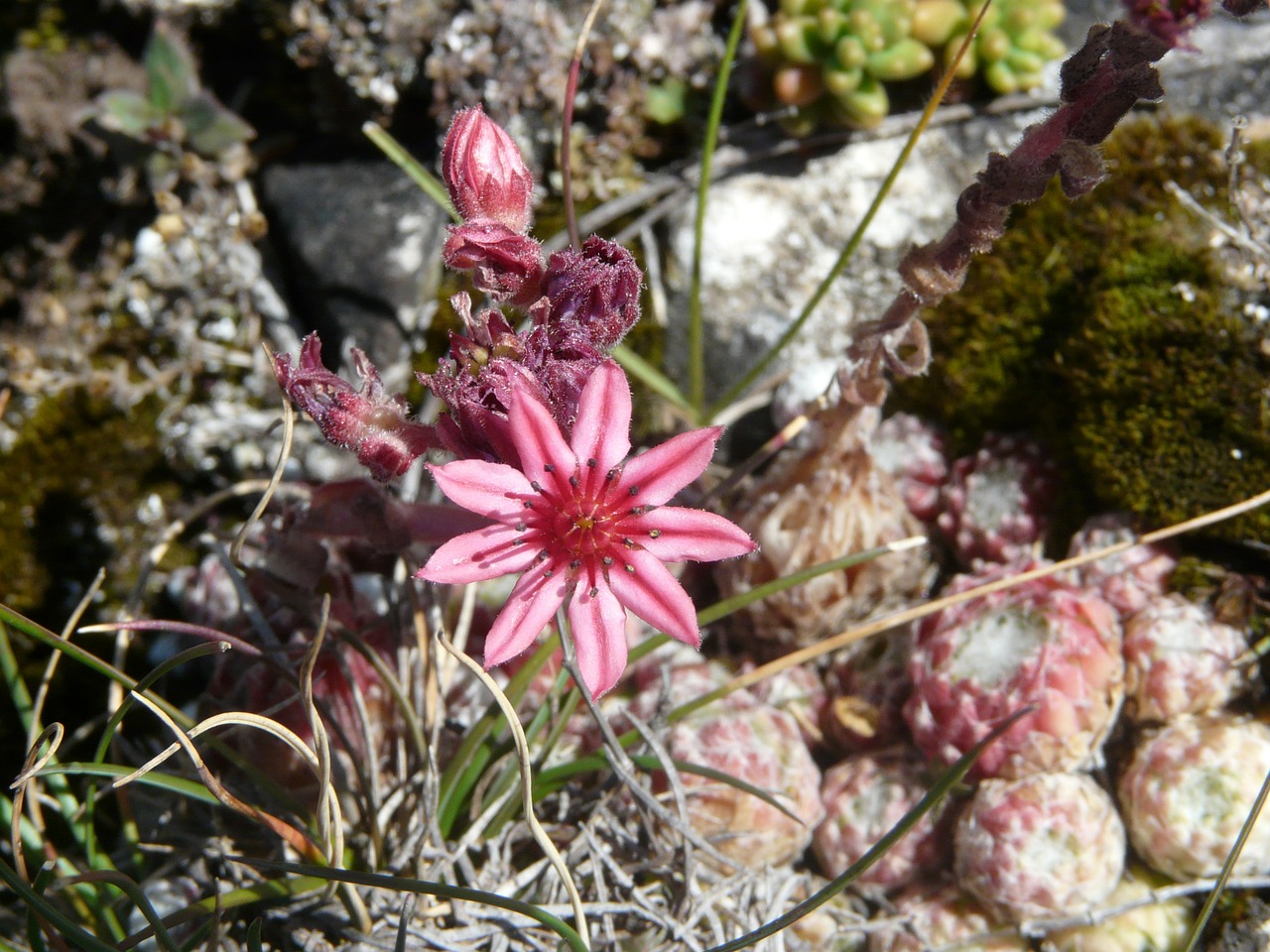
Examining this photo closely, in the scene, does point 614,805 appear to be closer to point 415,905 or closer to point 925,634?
point 415,905

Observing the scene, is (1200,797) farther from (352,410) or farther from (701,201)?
(352,410)

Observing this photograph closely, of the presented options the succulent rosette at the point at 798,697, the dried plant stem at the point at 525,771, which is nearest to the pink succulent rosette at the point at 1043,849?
the succulent rosette at the point at 798,697

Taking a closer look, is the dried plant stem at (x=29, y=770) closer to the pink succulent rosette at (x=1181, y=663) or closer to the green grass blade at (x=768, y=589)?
the green grass blade at (x=768, y=589)

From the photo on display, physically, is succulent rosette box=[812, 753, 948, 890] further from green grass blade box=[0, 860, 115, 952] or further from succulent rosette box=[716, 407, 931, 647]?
green grass blade box=[0, 860, 115, 952]

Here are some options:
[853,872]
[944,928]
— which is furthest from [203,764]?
[944,928]

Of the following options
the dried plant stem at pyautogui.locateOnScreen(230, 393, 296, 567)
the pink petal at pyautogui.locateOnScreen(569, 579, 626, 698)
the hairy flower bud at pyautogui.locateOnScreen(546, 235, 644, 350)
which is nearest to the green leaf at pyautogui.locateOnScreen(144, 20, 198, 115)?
the dried plant stem at pyautogui.locateOnScreen(230, 393, 296, 567)
